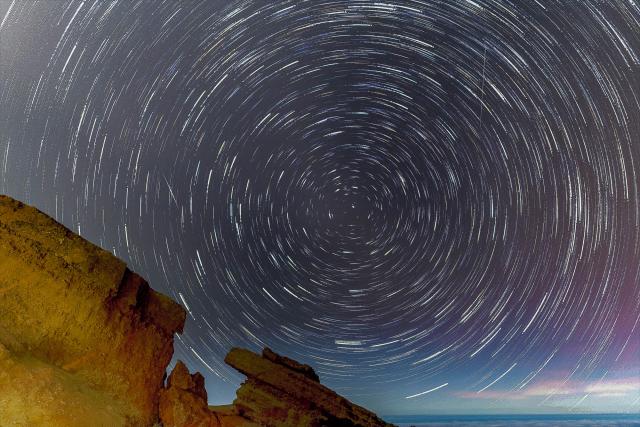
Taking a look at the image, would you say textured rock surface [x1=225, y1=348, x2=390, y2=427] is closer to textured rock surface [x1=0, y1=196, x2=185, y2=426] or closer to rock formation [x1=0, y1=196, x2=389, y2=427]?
rock formation [x1=0, y1=196, x2=389, y2=427]

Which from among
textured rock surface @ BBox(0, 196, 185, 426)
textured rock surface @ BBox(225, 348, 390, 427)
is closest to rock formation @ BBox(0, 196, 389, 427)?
textured rock surface @ BBox(0, 196, 185, 426)

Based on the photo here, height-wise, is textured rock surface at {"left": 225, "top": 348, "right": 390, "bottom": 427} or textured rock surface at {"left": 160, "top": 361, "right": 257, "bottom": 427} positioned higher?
textured rock surface at {"left": 225, "top": 348, "right": 390, "bottom": 427}

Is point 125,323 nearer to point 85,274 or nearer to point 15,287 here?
point 85,274

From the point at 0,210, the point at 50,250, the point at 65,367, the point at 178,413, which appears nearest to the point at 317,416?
the point at 178,413

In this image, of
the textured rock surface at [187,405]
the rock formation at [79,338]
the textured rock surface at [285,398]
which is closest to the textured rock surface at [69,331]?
the rock formation at [79,338]

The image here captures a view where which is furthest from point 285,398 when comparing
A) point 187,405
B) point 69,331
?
point 69,331

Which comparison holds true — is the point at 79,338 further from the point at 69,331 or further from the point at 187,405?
the point at 187,405

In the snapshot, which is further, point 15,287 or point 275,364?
point 275,364
